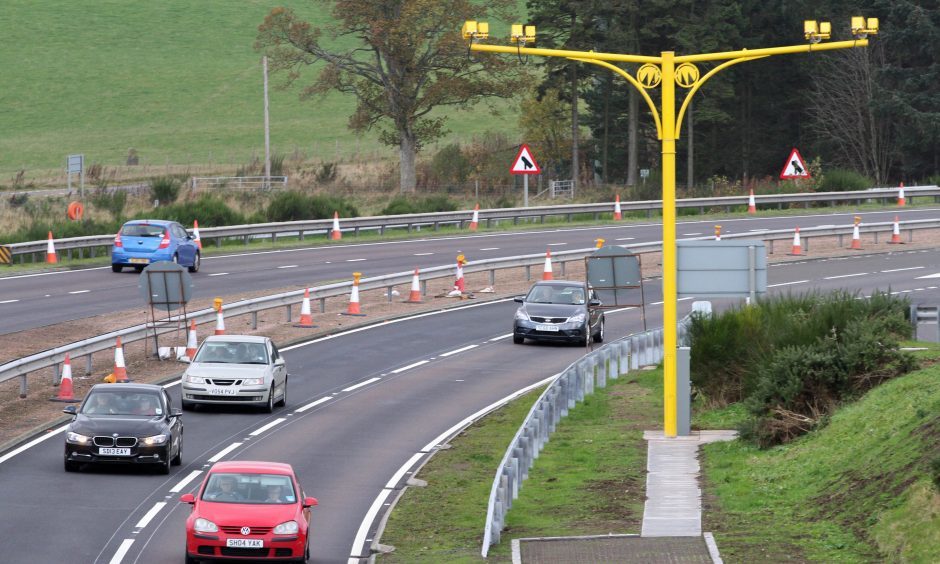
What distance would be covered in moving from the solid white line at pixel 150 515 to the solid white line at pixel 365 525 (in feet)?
8.78

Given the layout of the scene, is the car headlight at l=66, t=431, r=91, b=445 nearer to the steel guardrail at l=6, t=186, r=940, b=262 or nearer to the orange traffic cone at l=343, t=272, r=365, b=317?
the orange traffic cone at l=343, t=272, r=365, b=317

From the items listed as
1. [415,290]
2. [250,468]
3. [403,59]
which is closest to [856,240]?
[415,290]

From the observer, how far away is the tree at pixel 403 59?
7156 centimetres

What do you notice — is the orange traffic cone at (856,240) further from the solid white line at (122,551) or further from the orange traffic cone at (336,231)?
the solid white line at (122,551)

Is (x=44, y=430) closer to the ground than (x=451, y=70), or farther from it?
closer to the ground

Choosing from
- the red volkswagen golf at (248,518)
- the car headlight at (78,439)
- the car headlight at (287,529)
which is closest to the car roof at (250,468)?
the red volkswagen golf at (248,518)

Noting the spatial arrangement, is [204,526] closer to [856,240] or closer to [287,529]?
[287,529]

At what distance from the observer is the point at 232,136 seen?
113 meters

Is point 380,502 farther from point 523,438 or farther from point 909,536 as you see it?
point 909,536

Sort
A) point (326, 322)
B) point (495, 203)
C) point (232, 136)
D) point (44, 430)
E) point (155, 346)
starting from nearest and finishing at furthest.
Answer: point (44, 430) < point (155, 346) < point (326, 322) < point (495, 203) < point (232, 136)

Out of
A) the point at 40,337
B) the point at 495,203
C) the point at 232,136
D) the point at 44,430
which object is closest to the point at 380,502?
the point at 44,430

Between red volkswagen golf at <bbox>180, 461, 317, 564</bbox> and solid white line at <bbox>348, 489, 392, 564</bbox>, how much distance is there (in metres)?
0.85

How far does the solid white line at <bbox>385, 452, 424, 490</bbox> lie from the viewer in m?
22.3

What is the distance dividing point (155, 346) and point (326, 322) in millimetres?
6313
